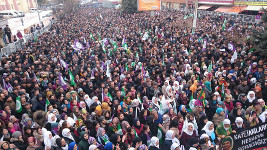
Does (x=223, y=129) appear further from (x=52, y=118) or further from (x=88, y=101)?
(x=52, y=118)

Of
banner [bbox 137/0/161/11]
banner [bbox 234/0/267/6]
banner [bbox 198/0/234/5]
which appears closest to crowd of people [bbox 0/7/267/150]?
banner [bbox 234/0/267/6]

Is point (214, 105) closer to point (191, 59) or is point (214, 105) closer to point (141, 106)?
point (141, 106)

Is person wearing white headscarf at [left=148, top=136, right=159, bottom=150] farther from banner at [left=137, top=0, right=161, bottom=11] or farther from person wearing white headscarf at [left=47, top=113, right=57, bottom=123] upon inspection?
banner at [left=137, top=0, right=161, bottom=11]

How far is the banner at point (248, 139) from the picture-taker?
12.6 ft

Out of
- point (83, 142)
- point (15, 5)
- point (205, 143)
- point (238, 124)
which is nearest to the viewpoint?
point (205, 143)

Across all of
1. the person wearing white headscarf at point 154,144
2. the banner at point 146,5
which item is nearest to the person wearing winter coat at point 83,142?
the person wearing white headscarf at point 154,144

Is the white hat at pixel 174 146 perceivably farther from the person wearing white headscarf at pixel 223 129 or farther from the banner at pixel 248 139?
the person wearing white headscarf at pixel 223 129

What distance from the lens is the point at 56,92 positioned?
6.96 metres

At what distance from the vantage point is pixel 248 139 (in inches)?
154

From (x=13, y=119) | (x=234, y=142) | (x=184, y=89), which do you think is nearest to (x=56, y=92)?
(x=13, y=119)

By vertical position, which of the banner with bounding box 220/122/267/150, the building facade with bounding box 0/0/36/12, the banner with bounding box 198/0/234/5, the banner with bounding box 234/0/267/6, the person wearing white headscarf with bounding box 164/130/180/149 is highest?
the building facade with bounding box 0/0/36/12

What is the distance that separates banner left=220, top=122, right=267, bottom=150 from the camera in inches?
151

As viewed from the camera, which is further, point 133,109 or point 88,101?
point 88,101

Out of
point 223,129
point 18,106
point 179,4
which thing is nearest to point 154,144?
point 223,129
